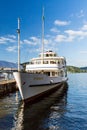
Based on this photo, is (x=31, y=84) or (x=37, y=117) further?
(x=31, y=84)

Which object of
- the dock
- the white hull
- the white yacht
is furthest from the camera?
the dock

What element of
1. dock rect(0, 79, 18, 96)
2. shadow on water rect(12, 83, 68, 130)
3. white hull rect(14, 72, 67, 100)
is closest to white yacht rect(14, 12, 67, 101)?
white hull rect(14, 72, 67, 100)

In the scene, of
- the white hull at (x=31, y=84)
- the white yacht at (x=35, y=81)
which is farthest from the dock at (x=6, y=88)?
the white hull at (x=31, y=84)

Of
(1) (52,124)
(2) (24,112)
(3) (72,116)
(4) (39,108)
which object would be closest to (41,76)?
(4) (39,108)

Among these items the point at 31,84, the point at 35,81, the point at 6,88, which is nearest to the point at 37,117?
the point at 31,84

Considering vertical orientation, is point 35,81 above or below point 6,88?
above

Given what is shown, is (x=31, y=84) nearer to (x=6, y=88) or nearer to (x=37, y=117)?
(x=37, y=117)

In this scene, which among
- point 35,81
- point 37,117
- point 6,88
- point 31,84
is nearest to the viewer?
point 37,117

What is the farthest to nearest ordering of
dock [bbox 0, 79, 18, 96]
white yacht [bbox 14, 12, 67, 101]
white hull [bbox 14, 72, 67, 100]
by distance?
dock [bbox 0, 79, 18, 96] < white yacht [bbox 14, 12, 67, 101] < white hull [bbox 14, 72, 67, 100]

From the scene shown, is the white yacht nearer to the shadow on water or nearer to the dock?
the shadow on water

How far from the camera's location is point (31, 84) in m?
28.7

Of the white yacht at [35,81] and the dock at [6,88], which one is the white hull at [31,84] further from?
the dock at [6,88]

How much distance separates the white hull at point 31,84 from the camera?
27094 mm

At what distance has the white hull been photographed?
2709cm
